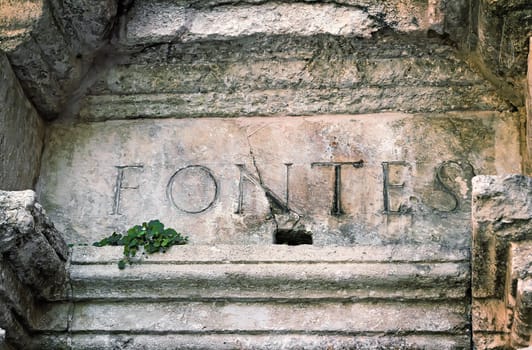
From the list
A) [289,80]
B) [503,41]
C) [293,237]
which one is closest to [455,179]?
[503,41]

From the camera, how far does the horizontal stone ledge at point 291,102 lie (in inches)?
184

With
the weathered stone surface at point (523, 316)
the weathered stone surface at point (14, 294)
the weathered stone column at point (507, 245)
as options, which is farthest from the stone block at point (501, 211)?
the weathered stone surface at point (14, 294)

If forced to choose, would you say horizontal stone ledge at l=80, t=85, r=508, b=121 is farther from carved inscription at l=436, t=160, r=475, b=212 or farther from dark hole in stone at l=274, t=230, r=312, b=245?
dark hole in stone at l=274, t=230, r=312, b=245

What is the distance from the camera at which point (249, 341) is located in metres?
4.22

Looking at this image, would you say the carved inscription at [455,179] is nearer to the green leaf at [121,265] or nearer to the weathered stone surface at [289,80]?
the weathered stone surface at [289,80]

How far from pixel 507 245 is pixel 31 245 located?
1.62 metres

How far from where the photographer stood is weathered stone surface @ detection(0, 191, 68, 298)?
3.92m

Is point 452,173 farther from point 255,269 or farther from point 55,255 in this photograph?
point 55,255

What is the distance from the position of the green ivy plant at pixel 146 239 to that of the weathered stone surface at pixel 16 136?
42 centimetres

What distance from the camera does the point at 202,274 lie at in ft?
14.0

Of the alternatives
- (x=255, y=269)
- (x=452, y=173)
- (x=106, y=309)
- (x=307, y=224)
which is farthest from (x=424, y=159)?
(x=106, y=309)

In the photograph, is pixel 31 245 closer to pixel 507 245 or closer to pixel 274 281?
pixel 274 281

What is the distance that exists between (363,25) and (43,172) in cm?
142

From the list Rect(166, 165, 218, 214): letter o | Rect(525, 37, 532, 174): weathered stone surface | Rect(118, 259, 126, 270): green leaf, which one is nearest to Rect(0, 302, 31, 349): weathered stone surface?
Rect(118, 259, 126, 270): green leaf
